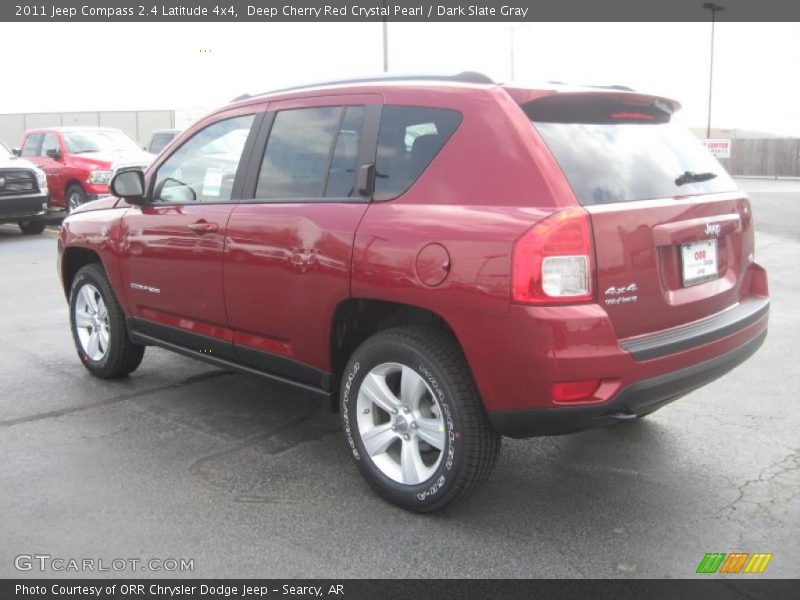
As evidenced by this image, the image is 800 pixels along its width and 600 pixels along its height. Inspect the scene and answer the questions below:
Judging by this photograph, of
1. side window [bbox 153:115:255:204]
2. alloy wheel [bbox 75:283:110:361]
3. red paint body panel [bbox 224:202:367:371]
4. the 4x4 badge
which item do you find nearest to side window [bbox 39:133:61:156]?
alloy wheel [bbox 75:283:110:361]

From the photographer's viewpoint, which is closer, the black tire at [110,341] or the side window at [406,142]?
the side window at [406,142]

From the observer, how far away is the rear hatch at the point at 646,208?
10.4ft

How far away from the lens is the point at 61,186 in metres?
15.9

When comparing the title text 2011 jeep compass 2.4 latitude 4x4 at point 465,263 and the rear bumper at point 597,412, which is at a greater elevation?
the title text 2011 jeep compass 2.4 latitude 4x4 at point 465,263

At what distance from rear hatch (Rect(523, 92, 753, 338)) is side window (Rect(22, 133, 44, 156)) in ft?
52.1

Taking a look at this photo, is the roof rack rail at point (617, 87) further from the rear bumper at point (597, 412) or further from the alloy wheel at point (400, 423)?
the alloy wheel at point (400, 423)

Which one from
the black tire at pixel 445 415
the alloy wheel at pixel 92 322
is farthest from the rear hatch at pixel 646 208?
the alloy wheel at pixel 92 322

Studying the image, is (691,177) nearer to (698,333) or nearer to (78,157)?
(698,333)

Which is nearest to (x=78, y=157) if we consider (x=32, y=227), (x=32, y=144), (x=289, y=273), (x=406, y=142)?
(x=32, y=227)

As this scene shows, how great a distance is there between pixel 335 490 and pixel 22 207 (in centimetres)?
1196

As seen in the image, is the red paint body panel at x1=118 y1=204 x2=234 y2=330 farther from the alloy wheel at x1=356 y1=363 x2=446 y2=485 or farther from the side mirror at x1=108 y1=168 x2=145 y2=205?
the alloy wheel at x1=356 y1=363 x2=446 y2=485

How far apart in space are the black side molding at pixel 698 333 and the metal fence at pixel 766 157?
42.2 meters

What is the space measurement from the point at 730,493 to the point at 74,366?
4448 mm

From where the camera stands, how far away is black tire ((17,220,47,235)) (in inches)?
583
